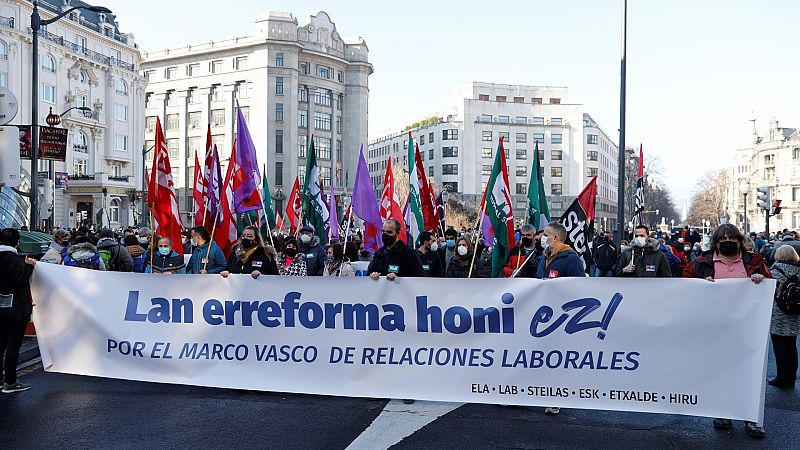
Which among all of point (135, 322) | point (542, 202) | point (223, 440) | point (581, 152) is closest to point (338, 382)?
point (223, 440)

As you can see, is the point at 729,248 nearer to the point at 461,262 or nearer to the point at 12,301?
the point at 461,262

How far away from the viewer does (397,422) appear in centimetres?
612

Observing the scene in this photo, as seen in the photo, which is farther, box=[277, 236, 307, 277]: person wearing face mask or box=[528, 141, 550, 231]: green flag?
box=[528, 141, 550, 231]: green flag

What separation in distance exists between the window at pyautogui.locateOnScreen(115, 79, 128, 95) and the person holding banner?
67863mm

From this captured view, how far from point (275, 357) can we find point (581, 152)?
Result: 102 metres

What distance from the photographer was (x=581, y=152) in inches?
4112

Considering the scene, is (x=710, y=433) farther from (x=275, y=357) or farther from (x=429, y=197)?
(x=429, y=197)

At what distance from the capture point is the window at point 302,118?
3334 inches

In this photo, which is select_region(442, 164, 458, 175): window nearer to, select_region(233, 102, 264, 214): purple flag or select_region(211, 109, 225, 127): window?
select_region(211, 109, 225, 127): window

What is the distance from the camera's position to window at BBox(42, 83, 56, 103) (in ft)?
194

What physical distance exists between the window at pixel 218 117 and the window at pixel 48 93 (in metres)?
26.7

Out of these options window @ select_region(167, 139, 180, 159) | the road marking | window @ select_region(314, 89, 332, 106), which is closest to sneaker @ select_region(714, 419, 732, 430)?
the road marking

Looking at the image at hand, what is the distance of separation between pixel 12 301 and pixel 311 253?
4.14 m

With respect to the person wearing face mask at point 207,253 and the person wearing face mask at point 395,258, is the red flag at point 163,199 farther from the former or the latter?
the person wearing face mask at point 395,258
